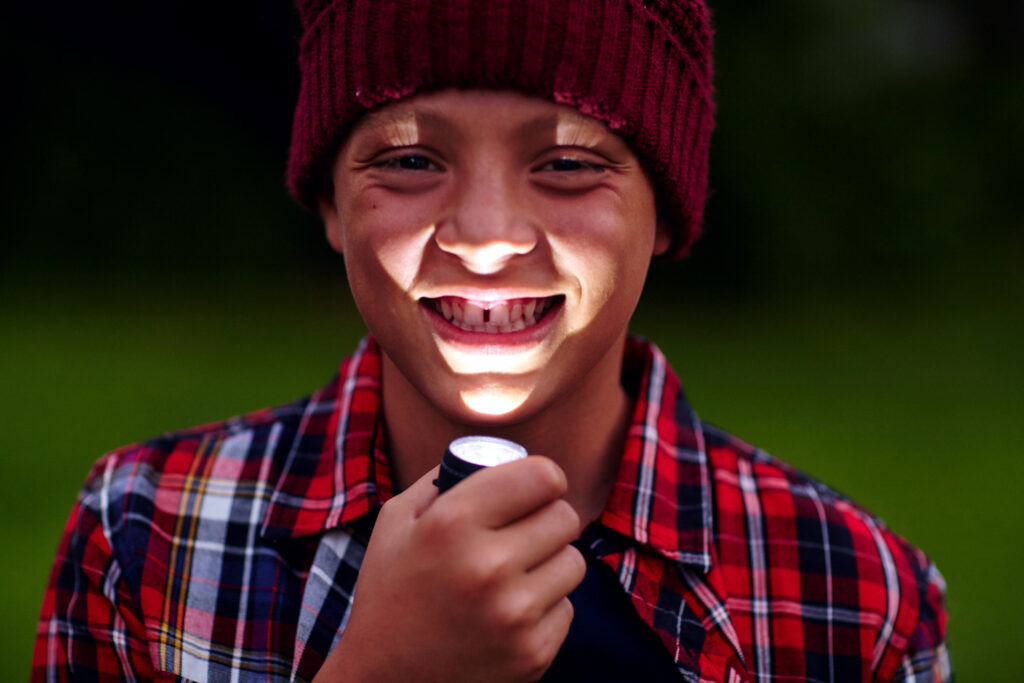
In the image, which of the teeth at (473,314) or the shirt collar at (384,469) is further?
the shirt collar at (384,469)

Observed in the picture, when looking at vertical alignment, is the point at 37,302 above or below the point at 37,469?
above

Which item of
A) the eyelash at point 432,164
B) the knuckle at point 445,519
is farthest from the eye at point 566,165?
the knuckle at point 445,519

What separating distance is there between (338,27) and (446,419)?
2.24 ft

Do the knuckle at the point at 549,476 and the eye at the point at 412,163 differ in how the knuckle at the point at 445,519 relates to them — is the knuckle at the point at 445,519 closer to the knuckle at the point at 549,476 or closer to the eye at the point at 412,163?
the knuckle at the point at 549,476

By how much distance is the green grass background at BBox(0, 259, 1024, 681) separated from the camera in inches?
175

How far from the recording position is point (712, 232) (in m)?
6.93

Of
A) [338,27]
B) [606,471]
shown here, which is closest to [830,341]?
[606,471]

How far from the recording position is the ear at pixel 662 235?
6.37 feet

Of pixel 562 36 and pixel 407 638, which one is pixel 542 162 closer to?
pixel 562 36

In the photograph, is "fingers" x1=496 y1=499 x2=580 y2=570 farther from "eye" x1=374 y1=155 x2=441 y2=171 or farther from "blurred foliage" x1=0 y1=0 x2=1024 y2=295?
"blurred foliage" x1=0 y1=0 x2=1024 y2=295

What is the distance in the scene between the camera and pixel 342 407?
2.01m

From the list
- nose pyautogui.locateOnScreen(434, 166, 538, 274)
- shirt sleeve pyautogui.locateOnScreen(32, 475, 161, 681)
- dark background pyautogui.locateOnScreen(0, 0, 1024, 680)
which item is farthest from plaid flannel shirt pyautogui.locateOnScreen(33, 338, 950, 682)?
dark background pyautogui.locateOnScreen(0, 0, 1024, 680)

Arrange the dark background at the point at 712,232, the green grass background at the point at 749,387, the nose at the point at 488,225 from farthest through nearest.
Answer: the dark background at the point at 712,232 → the green grass background at the point at 749,387 → the nose at the point at 488,225

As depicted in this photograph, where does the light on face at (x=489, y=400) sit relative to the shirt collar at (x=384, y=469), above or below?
above
